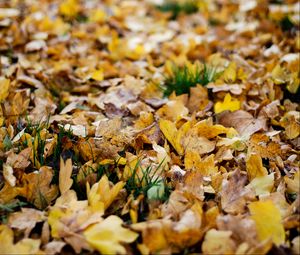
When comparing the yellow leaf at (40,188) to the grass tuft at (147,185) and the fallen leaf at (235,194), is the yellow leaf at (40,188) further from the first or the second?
the fallen leaf at (235,194)

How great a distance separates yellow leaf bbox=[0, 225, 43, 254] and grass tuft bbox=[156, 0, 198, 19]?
2.61 m

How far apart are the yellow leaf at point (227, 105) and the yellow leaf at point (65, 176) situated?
2.74 feet

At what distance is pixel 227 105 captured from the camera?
2.03m

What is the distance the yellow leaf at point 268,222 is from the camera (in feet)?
4.21

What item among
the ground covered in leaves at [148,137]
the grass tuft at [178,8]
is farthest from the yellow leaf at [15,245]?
the grass tuft at [178,8]

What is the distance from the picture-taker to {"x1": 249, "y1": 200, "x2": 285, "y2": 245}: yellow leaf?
1284mm

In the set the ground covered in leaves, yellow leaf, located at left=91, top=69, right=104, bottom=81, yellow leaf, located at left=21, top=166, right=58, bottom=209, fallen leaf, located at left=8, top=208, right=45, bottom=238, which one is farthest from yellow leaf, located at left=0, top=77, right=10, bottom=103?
fallen leaf, located at left=8, top=208, right=45, bottom=238

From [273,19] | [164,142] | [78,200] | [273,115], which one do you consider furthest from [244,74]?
[78,200]

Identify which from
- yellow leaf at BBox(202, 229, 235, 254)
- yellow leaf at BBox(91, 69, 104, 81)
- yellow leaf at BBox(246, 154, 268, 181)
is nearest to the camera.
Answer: yellow leaf at BBox(202, 229, 235, 254)

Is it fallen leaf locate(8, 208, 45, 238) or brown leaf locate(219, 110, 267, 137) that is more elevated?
brown leaf locate(219, 110, 267, 137)

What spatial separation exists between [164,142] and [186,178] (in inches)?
11.9

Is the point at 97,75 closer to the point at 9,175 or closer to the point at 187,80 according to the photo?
the point at 187,80

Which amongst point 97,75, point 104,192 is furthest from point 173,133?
point 97,75

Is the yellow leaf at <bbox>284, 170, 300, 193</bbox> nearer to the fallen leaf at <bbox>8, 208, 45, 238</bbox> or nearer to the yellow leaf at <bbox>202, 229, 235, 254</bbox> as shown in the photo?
the yellow leaf at <bbox>202, 229, 235, 254</bbox>
